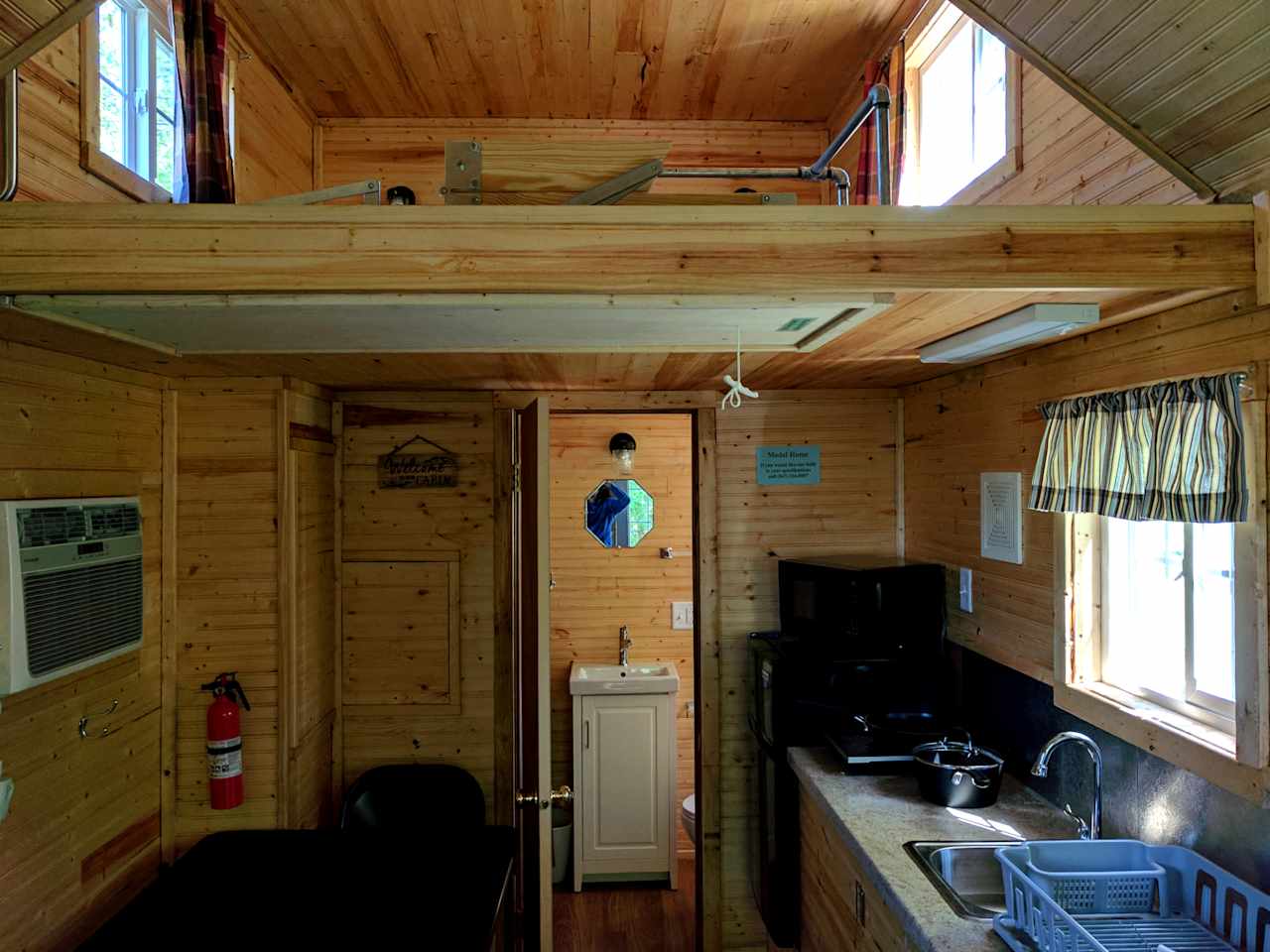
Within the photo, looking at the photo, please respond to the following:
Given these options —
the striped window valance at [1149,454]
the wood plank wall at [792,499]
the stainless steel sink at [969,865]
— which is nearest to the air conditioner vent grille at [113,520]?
the wood plank wall at [792,499]

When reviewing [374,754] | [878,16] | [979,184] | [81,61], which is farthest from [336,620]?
[878,16]

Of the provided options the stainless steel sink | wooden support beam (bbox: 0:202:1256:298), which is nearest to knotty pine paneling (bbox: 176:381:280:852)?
wooden support beam (bbox: 0:202:1256:298)

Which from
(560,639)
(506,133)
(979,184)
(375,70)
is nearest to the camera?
(979,184)

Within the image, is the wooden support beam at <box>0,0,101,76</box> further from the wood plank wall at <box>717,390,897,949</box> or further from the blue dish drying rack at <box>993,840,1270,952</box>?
the wood plank wall at <box>717,390,897,949</box>

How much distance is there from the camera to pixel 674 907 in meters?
4.19

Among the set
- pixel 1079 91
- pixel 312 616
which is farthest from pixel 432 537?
pixel 1079 91

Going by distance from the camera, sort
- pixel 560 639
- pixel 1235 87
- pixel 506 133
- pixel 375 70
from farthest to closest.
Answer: pixel 560 639
pixel 506 133
pixel 375 70
pixel 1235 87

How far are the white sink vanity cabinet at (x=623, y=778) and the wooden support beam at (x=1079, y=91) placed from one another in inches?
132

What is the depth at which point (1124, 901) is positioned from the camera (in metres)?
1.77

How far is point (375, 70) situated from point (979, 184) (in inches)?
92.3

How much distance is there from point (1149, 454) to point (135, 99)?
2.80 metres

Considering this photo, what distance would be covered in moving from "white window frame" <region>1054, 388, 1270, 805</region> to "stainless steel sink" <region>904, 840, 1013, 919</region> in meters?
0.44

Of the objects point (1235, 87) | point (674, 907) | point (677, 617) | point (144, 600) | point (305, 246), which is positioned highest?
point (1235, 87)

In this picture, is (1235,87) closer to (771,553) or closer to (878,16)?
(878,16)
